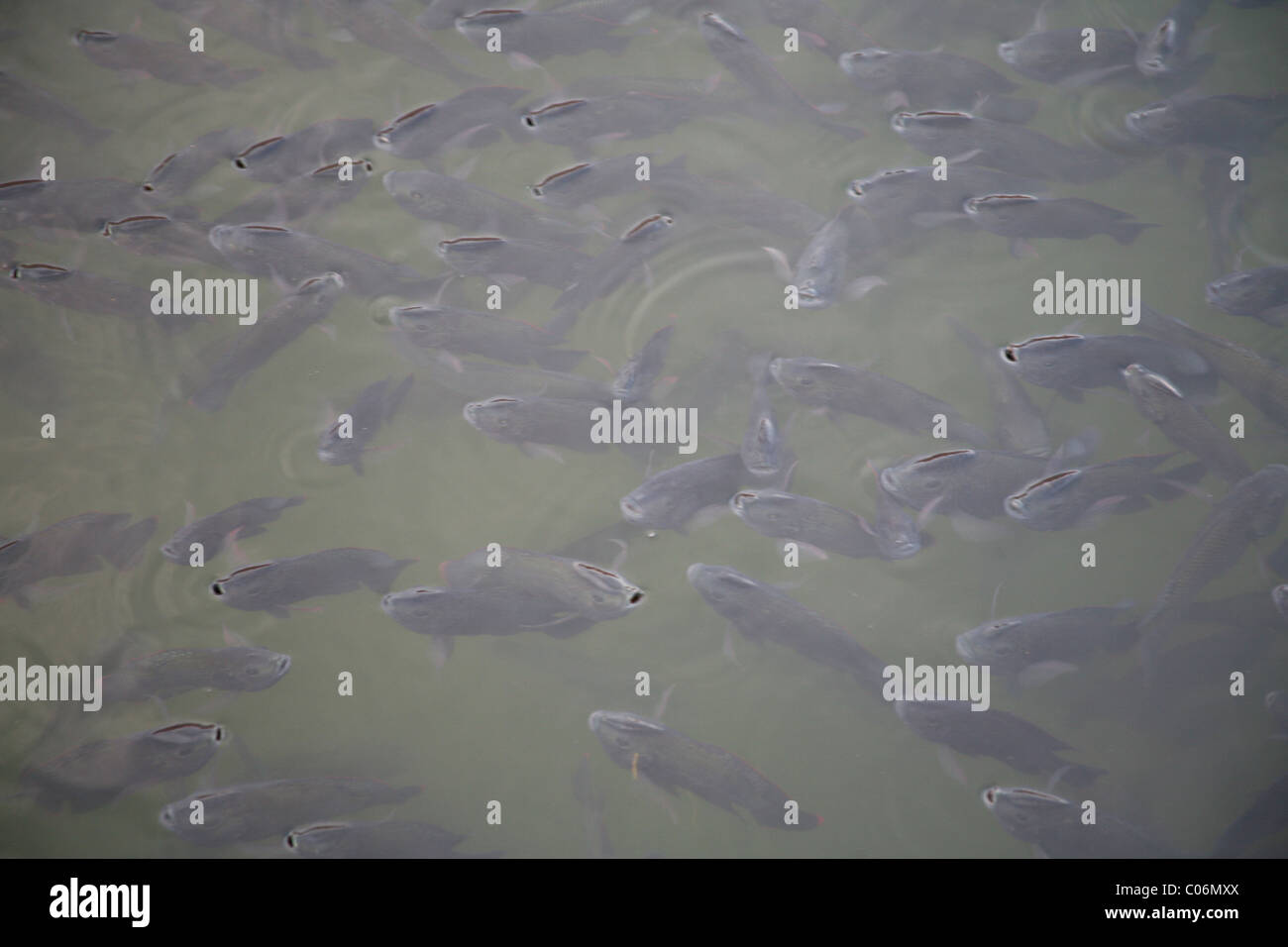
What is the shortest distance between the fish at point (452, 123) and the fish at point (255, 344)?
1.04ft

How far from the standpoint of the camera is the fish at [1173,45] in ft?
5.38

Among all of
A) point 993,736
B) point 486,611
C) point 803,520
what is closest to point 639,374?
point 803,520

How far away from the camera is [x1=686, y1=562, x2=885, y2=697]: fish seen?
1.59 metres

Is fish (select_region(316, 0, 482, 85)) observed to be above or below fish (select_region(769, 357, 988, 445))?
above

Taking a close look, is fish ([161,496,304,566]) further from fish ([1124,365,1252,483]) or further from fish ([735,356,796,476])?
fish ([1124,365,1252,483])

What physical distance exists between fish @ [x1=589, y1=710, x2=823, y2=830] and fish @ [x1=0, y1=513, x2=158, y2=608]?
105cm

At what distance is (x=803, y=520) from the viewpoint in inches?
62.1

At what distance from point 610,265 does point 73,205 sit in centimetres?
116

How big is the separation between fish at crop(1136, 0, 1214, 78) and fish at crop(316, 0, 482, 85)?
1.44 meters

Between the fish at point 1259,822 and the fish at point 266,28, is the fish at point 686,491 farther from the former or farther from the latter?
the fish at point 1259,822

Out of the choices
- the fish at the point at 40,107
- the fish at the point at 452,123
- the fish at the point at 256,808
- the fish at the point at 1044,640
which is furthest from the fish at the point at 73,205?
the fish at the point at 1044,640

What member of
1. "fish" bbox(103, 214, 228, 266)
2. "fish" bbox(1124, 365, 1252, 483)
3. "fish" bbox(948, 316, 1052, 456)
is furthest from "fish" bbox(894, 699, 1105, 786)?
"fish" bbox(103, 214, 228, 266)

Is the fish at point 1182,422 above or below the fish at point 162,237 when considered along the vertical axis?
below

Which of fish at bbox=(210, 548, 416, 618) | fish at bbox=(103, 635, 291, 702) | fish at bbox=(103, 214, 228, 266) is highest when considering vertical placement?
fish at bbox=(103, 214, 228, 266)
